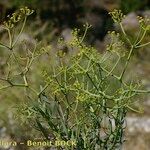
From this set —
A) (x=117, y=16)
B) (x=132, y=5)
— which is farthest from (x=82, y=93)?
(x=132, y=5)

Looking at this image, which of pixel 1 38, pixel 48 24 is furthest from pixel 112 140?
pixel 48 24

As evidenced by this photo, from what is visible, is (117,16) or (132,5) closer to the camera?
(117,16)

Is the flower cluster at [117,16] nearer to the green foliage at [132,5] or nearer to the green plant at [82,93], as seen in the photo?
the green plant at [82,93]

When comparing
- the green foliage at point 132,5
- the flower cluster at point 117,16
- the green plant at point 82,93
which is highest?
the green foliage at point 132,5

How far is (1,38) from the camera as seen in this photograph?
8055 mm

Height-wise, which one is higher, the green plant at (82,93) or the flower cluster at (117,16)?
the flower cluster at (117,16)

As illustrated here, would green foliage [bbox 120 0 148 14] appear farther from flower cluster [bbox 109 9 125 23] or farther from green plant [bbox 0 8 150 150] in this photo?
flower cluster [bbox 109 9 125 23]

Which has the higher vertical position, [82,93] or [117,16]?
[117,16]

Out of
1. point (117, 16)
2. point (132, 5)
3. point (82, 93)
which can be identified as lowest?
point (82, 93)

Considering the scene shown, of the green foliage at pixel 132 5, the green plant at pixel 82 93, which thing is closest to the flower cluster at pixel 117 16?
the green plant at pixel 82 93

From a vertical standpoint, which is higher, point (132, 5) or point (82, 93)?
point (132, 5)

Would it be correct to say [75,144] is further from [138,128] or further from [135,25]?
[135,25]

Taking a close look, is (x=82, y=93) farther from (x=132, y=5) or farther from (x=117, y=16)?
(x=132, y=5)

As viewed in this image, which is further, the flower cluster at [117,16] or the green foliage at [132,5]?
the green foliage at [132,5]
